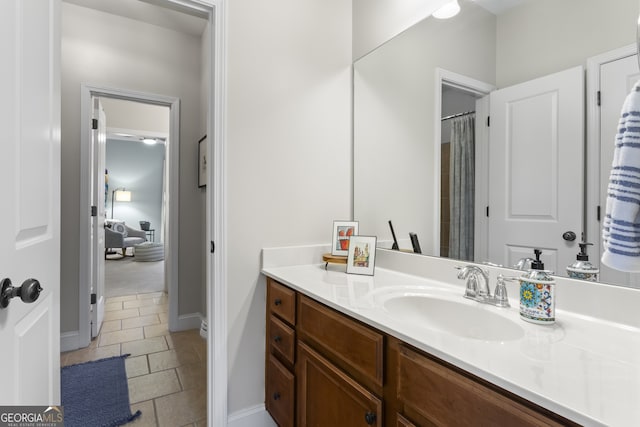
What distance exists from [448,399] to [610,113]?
0.95 metres

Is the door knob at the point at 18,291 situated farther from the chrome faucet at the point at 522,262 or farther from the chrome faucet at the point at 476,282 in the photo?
the chrome faucet at the point at 522,262

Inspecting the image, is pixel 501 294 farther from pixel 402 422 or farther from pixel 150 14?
pixel 150 14

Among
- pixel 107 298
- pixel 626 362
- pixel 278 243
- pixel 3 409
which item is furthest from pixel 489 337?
pixel 107 298

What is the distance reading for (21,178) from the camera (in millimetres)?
812

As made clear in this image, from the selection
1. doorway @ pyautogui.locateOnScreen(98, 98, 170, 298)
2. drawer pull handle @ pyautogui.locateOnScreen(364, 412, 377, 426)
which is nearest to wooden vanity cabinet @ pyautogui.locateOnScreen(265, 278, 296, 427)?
drawer pull handle @ pyautogui.locateOnScreen(364, 412, 377, 426)

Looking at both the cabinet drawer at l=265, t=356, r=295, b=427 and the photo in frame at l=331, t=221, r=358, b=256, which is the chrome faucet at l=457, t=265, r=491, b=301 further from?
the cabinet drawer at l=265, t=356, r=295, b=427

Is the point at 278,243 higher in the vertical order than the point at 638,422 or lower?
higher

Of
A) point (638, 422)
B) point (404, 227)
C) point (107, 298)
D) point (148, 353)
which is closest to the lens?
point (638, 422)

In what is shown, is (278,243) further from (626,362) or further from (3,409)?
(626,362)

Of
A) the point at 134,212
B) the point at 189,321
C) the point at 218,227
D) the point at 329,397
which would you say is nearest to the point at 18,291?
the point at 218,227

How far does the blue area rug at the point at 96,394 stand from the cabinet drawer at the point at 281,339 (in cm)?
92

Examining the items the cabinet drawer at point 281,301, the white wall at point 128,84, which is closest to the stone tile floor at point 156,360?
the white wall at point 128,84

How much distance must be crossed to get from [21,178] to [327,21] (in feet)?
5.43

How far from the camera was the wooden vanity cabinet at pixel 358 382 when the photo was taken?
0.64 m
